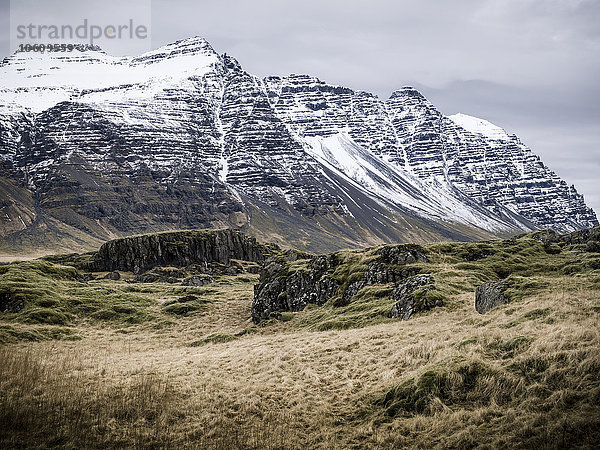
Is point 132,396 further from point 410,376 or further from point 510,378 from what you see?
point 510,378

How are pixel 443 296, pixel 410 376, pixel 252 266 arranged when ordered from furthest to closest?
pixel 252 266 → pixel 443 296 → pixel 410 376

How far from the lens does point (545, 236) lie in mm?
58812

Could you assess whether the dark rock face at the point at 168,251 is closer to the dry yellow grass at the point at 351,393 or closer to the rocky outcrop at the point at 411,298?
the rocky outcrop at the point at 411,298

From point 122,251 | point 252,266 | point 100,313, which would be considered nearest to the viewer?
point 100,313

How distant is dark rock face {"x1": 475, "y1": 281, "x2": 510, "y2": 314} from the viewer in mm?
27344

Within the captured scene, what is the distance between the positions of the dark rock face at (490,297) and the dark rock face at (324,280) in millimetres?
14571

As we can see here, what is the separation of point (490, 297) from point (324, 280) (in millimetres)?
24033

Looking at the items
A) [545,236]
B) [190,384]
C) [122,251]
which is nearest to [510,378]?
[190,384]

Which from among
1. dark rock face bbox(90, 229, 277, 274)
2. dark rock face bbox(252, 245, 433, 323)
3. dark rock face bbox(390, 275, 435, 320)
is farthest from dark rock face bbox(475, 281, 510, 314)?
dark rock face bbox(90, 229, 277, 274)

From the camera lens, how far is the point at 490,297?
28.1m

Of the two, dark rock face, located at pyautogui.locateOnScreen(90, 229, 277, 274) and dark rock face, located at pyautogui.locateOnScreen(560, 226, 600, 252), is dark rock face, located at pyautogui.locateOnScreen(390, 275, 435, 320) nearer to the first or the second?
dark rock face, located at pyautogui.locateOnScreen(560, 226, 600, 252)

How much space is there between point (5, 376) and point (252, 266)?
134m

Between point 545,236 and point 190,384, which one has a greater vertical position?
point 545,236

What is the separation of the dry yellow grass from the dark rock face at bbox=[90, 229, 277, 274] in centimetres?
11961
